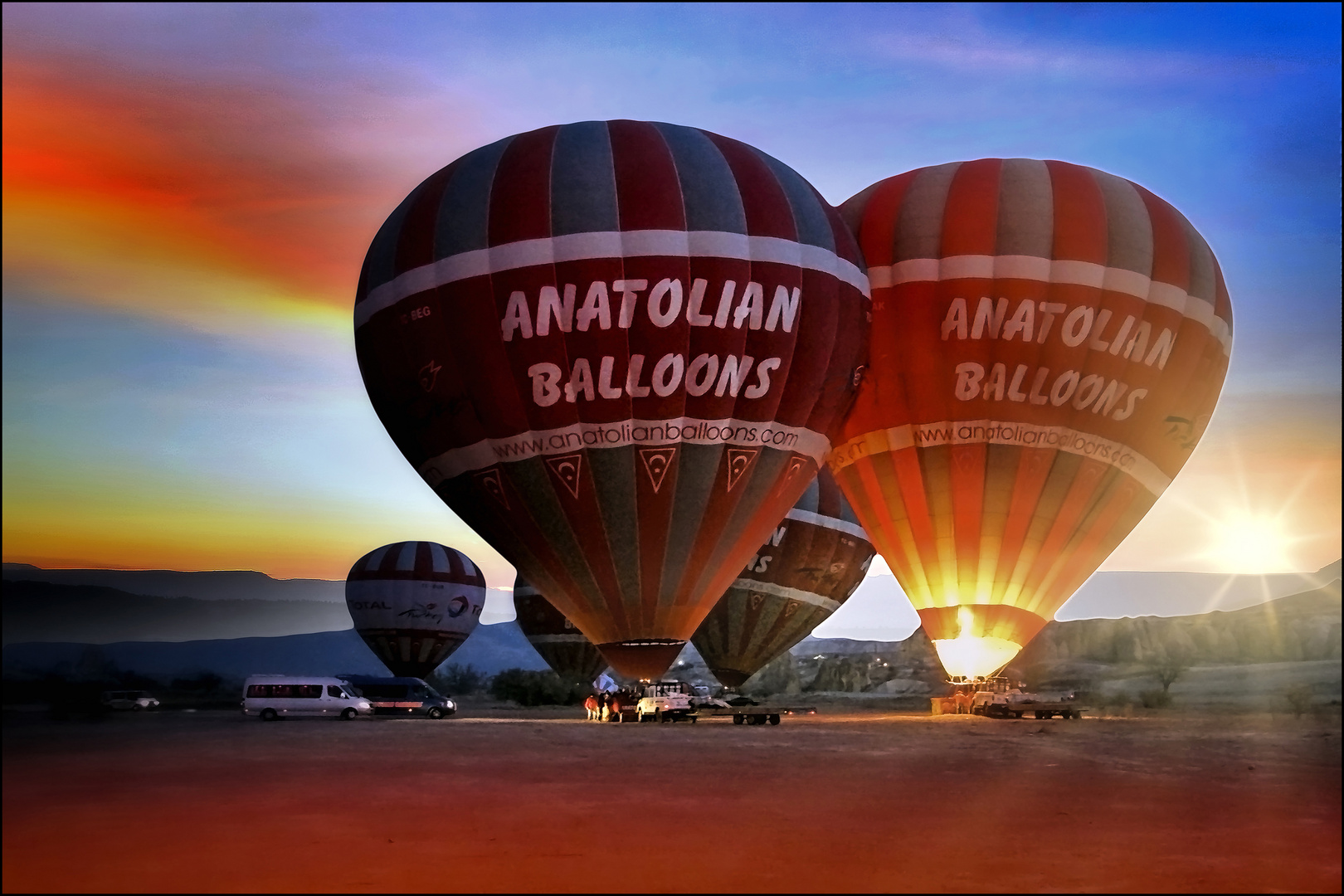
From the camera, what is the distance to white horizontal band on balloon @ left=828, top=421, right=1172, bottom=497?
3055cm

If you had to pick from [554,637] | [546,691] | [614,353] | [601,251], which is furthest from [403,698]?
[601,251]

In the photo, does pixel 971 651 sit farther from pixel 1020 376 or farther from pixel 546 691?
pixel 546 691

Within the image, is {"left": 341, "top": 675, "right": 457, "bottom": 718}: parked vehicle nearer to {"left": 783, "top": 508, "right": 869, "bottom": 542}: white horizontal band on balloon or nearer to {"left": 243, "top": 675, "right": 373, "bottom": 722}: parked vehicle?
{"left": 243, "top": 675, "right": 373, "bottom": 722}: parked vehicle

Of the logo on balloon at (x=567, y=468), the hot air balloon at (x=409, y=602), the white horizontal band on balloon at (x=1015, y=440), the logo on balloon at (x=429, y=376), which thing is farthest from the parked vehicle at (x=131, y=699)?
the white horizontal band on balloon at (x=1015, y=440)

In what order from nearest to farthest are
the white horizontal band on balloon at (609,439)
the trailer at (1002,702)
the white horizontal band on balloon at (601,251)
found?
the white horizontal band on balloon at (601,251), the white horizontal band on balloon at (609,439), the trailer at (1002,702)

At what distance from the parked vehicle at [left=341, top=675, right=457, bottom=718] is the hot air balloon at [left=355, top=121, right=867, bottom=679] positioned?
1953 centimetres

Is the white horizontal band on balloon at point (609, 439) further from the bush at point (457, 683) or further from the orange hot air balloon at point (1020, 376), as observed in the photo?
the bush at point (457, 683)

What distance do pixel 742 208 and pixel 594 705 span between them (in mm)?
18573

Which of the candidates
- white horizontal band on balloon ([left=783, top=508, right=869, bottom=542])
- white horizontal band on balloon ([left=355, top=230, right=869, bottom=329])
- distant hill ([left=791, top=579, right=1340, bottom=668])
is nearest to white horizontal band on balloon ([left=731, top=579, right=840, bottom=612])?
white horizontal band on balloon ([left=783, top=508, right=869, bottom=542])

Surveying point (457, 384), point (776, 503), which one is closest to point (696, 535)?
point (776, 503)

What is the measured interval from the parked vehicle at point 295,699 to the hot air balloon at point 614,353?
49.0ft

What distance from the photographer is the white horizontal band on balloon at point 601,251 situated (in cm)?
2434

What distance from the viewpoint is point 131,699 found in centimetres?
3928

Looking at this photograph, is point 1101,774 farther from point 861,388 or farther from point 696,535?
point 861,388
